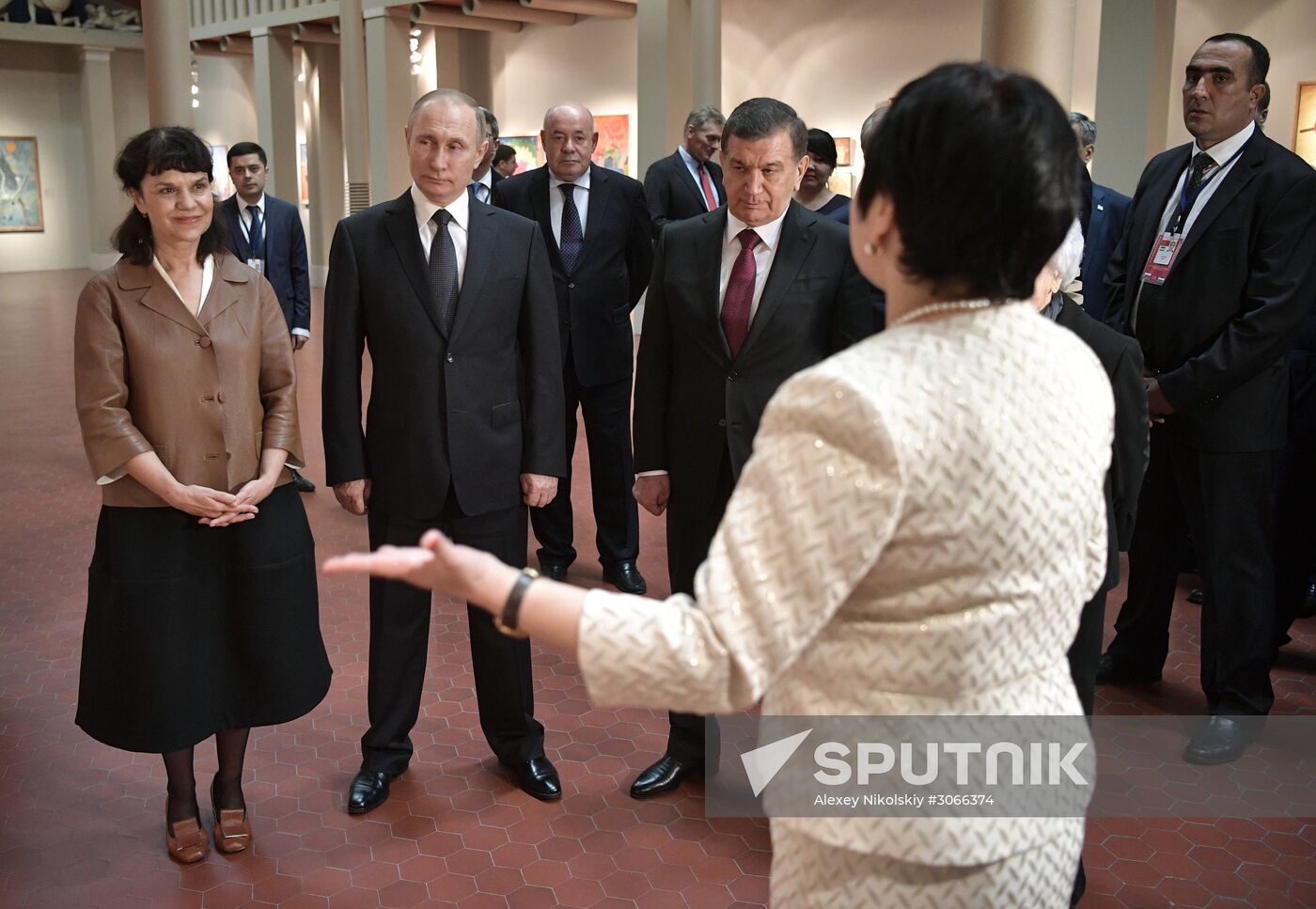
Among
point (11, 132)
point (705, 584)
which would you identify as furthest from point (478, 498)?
point (11, 132)

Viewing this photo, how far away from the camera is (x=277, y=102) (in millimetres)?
20781

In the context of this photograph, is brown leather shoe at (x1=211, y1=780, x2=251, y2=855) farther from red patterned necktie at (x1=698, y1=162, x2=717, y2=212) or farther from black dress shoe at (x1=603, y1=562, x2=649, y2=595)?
red patterned necktie at (x1=698, y1=162, x2=717, y2=212)

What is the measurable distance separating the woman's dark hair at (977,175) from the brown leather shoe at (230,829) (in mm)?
2738

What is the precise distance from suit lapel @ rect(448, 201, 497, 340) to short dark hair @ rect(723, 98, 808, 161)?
0.73m

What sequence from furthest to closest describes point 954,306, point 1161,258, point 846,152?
point 846,152, point 1161,258, point 954,306

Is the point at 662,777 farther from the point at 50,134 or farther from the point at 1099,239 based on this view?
the point at 50,134

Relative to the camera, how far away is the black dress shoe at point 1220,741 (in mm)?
3820

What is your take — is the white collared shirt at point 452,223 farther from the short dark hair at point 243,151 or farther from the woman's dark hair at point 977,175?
the short dark hair at point 243,151

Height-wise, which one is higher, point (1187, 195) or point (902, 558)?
point (1187, 195)

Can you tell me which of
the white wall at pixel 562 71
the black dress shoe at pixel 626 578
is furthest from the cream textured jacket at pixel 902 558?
the white wall at pixel 562 71

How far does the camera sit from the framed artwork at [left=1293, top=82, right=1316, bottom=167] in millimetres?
11688

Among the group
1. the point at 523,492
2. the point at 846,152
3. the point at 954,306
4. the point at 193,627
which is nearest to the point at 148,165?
the point at 193,627

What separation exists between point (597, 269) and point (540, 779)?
2.67m

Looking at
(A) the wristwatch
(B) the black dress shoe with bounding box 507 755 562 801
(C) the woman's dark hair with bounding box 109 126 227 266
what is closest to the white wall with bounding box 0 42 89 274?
(C) the woman's dark hair with bounding box 109 126 227 266
